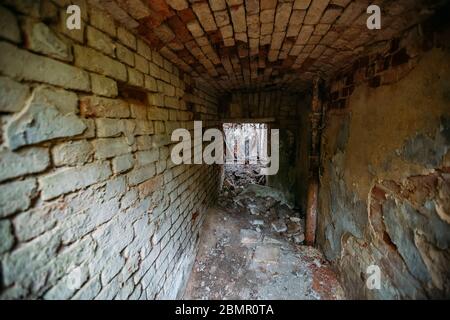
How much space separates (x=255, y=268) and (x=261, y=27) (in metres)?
2.89

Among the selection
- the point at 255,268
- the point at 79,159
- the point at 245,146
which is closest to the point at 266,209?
the point at 255,268

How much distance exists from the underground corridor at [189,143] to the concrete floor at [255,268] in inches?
0.9

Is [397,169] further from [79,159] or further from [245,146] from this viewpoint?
[245,146]

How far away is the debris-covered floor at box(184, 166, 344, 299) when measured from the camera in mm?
2457

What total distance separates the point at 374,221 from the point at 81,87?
2.51 meters

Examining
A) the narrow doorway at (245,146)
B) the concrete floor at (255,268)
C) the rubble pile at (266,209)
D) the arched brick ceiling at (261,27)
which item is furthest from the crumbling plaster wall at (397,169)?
the narrow doorway at (245,146)

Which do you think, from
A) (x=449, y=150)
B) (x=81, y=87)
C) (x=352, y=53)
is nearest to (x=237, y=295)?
(x=449, y=150)

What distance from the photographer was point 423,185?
1.33 meters

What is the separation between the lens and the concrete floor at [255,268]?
244cm

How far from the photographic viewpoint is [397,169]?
1.56 metres

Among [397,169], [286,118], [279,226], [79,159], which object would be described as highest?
[286,118]
